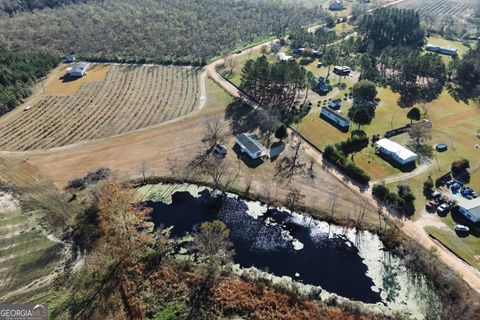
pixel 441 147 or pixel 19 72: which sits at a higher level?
pixel 19 72

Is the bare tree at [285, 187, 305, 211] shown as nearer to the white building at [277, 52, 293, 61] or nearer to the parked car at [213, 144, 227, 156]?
the parked car at [213, 144, 227, 156]

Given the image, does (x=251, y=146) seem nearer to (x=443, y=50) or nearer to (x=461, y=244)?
(x=461, y=244)

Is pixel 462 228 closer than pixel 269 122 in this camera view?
Yes

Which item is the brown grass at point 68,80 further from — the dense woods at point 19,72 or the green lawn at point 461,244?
the green lawn at point 461,244

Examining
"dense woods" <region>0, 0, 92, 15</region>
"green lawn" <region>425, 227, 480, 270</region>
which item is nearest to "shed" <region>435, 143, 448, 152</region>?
"green lawn" <region>425, 227, 480, 270</region>

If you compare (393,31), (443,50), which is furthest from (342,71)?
(443,50)

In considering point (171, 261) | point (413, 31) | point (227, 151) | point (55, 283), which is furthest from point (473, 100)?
point (55, 283)

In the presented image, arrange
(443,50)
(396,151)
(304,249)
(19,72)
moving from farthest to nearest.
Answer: (443,50) → (19,72) → (396,151) → (304,249)

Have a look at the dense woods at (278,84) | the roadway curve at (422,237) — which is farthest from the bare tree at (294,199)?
the dense woods at (278,84)
